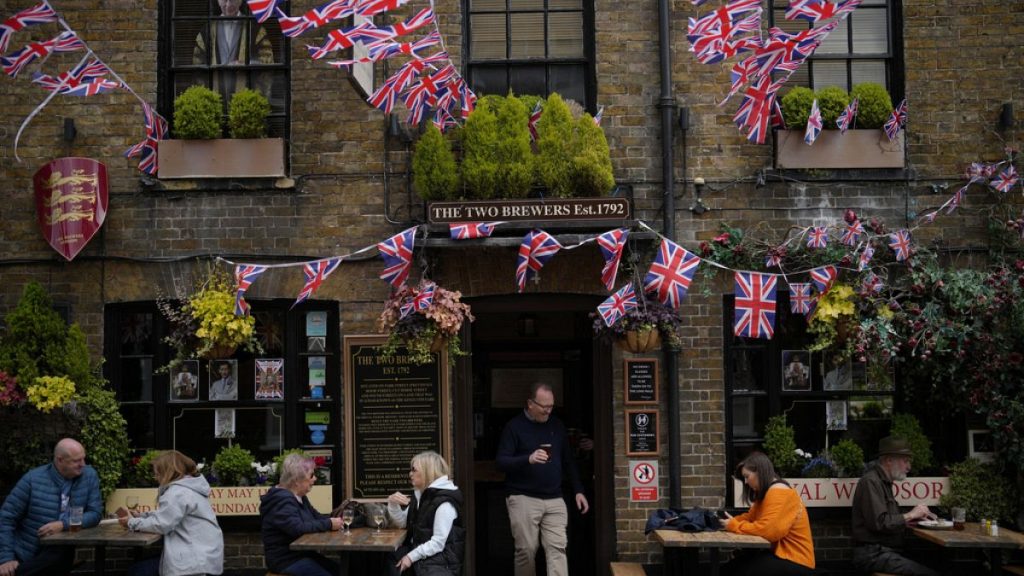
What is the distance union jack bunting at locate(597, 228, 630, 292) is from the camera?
883cm

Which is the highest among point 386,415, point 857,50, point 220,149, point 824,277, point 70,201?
point 857,50

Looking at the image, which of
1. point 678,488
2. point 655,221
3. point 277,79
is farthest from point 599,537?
point 277,79

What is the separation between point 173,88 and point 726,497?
6.27 m

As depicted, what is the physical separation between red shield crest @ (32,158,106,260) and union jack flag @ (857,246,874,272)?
21.7ft

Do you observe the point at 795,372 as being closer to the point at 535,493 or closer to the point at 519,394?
the point at 535,493

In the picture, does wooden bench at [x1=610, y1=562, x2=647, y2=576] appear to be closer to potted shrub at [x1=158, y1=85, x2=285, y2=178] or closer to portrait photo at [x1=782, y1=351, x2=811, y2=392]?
portrait photo at [x1=782, y1=351, x2=811, y2=392]

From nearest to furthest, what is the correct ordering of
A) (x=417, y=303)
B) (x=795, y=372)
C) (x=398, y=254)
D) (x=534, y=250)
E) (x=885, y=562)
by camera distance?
(x=885, y=562)
(x=417, y=303)
(x=534, y=250)
(x=398, y=254)
(x=795, y=372)

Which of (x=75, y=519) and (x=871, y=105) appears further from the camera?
(x=871, y=105)

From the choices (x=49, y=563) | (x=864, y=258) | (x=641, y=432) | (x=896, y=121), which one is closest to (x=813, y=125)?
(x=896, y=121)

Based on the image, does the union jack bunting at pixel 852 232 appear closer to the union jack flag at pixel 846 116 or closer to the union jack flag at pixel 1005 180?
the union jack flag at pixel 846 116

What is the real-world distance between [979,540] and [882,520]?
707 millimetres

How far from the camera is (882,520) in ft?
28.1

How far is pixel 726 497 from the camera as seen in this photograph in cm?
955

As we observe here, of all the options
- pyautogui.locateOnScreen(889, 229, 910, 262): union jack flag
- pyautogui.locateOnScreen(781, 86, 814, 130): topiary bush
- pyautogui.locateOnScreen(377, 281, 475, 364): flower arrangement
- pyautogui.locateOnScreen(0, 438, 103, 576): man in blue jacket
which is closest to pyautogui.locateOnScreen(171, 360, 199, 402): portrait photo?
pyautogui.locateOnScreen(0, 438, 103, 576): man in blue jacket
